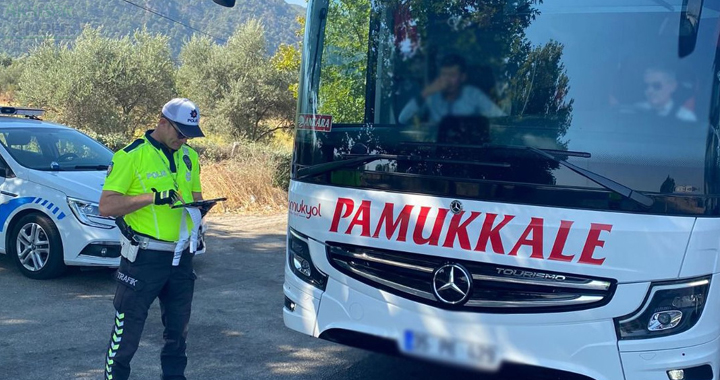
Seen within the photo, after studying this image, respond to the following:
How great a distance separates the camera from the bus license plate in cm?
363

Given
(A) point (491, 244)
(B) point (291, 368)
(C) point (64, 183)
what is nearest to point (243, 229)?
(C) point (64, 183)

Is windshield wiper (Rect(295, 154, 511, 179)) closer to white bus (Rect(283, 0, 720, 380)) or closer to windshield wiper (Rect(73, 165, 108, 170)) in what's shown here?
white bus (Rect(283, 0, 720, 380))

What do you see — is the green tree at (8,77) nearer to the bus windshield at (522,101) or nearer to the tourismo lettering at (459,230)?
the bus windshield at (522,101)

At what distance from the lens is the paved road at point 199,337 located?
4.86 meters

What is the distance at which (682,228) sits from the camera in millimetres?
3264

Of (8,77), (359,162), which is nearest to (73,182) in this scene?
(359,162)

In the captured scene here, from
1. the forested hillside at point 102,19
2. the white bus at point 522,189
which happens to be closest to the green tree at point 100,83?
the white bus at point 522,189

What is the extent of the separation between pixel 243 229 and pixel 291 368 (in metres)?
6.28

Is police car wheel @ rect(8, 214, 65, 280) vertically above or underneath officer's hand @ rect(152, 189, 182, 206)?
underneath

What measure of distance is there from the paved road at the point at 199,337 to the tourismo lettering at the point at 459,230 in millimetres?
809

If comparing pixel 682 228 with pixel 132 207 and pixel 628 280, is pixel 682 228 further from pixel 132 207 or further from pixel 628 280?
pixel 132 207

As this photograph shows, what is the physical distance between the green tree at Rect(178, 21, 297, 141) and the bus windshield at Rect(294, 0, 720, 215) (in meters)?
20.6

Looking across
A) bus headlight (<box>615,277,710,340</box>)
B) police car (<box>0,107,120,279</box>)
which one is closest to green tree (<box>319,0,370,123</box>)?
bus headlight (<box>615,277,710,340</box>)

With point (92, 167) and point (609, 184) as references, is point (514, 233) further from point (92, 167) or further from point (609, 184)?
point (92, 167)
